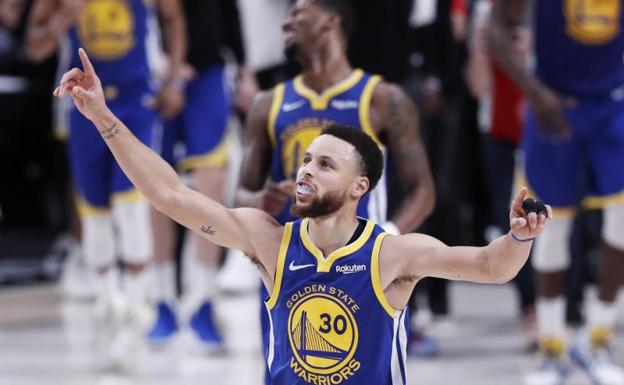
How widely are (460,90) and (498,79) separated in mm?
428

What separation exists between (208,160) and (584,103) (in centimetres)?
213

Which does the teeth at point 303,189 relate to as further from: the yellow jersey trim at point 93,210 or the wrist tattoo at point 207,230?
the yellow jersey trim at point 93,210

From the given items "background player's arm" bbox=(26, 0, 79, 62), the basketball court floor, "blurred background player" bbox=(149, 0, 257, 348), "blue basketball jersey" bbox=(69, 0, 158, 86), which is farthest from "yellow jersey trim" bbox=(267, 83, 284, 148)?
"blurred background player" bbox=(149, 0, 257, 348)

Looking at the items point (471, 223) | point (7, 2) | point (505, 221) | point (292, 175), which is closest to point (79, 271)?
point (7, 2)

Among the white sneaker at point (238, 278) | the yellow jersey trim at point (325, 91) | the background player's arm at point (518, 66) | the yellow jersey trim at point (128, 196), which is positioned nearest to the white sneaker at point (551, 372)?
the background player's arm at point (518, 66)

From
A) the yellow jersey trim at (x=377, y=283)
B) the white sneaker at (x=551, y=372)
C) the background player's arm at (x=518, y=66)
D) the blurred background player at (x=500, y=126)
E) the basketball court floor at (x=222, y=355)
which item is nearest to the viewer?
the yellow jersey trim at (x=377, y=283)

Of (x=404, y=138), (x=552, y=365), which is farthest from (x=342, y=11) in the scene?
(x=552, y=365)

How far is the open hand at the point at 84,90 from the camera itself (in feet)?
11.1

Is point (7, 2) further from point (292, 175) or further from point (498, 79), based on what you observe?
point (292, 175)

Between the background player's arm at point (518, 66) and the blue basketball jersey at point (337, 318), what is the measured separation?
2.10 meters

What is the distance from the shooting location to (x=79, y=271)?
29.1ft

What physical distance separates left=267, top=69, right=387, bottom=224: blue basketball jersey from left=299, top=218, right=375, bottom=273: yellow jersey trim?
87 centimetres

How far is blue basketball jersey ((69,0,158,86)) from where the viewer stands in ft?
21.0

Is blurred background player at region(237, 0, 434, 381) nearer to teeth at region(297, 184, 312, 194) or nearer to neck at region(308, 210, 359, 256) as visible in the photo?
neck at region(308, 210, 359, 256)
